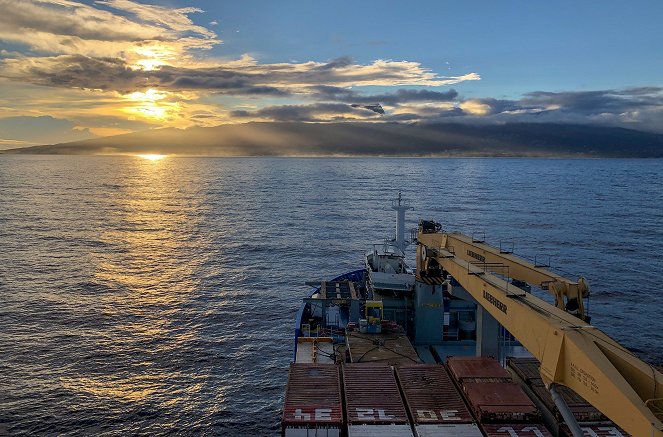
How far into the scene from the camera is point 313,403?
22.5 meters

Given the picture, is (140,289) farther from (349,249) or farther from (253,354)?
(349,249)

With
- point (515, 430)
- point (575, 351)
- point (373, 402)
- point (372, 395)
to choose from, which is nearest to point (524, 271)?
point (515, 430)

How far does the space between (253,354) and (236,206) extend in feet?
336

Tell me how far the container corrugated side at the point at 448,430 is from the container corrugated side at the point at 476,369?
3.73 meters

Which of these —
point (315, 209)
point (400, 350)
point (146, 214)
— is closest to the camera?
point (400, 350)

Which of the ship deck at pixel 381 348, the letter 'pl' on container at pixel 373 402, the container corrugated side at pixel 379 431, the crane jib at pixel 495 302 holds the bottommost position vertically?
the ship deck at pixel 381 348

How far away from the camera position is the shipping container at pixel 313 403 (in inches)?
819

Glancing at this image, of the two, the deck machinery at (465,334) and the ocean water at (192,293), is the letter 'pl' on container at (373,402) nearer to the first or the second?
the deck machinery at (465,334)

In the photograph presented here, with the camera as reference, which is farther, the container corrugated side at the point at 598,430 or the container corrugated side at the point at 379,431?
the container corrugated side at the point at 598,430

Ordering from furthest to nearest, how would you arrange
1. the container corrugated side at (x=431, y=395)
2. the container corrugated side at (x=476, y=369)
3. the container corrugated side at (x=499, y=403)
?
the container corrugated side at (x=476, y=369) < the container corrugated side at (x=431, y=395) < the container corrugated side at (x=499, y=403)

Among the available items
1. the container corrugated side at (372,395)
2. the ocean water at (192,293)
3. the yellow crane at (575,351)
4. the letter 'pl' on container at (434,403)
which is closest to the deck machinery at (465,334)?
the yellow crane at (575,351)

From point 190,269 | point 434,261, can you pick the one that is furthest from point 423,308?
point 190,269

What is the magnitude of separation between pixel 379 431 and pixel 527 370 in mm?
10520

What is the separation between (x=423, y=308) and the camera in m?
38.6
